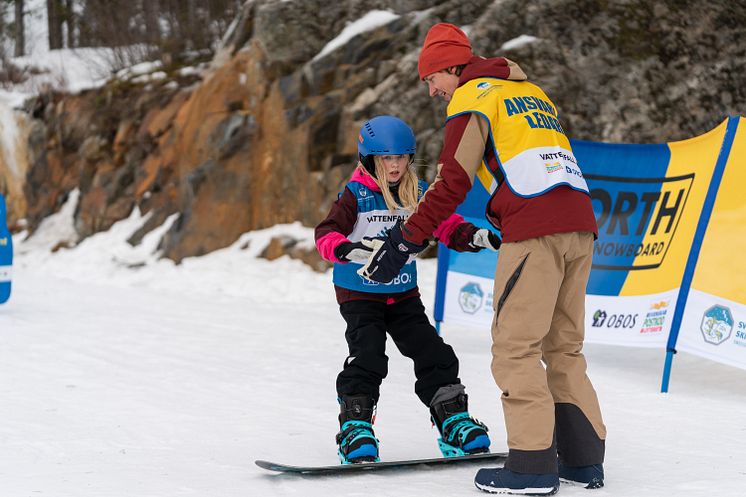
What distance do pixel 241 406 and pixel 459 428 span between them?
1.78 m

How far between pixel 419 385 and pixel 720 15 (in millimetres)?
9257

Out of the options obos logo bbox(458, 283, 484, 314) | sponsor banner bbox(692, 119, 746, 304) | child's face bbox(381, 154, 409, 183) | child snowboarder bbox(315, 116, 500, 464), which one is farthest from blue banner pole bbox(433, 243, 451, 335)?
child's face bbox(381, 154, 409, 183)

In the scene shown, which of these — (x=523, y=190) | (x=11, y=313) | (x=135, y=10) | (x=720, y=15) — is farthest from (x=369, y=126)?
(x=135, y=10)

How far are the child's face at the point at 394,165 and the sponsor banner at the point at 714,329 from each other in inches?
102

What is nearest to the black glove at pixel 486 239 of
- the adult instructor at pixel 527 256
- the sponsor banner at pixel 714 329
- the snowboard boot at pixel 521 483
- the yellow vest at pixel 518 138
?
the adult instructor at pixel 527 256

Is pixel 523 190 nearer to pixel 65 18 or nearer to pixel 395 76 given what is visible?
pixel 395 76

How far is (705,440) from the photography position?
15.2 feet

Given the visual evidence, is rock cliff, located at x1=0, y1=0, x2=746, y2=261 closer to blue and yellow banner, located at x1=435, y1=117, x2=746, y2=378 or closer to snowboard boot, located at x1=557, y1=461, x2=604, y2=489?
blue and yellow banner, located at x1=435, y1=117, x2=746, y2=378

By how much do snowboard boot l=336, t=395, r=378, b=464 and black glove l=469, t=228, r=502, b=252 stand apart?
82 centimetres

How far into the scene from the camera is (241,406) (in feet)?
17.8

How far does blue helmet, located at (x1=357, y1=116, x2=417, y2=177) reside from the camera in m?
4.10

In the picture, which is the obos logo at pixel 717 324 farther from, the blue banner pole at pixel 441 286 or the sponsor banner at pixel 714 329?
the blue banner pole at pixel 441 286

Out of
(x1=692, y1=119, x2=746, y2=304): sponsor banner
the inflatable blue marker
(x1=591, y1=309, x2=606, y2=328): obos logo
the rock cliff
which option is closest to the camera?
(x1=692, y1=119, x2=746, y2=304): sponsor banner

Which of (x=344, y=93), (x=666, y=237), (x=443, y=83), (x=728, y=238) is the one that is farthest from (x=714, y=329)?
(x=344, y=93)
